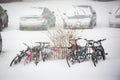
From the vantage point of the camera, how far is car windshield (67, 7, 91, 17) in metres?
3.27

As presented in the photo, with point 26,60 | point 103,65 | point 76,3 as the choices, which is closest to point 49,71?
point 26,60

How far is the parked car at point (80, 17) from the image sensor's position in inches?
127

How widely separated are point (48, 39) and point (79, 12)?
1.37 feet

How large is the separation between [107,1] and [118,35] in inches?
14.5

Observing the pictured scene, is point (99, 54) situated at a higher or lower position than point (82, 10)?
lower

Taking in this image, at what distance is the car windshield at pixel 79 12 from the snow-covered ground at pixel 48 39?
7cm

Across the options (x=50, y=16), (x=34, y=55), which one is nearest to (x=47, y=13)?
(x=50, y=16)

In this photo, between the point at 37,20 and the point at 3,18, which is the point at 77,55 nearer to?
the point at 37,20

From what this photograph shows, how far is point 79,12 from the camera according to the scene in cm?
328

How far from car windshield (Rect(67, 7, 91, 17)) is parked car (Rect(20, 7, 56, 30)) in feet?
0.61

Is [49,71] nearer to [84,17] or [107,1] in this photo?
[84,17]

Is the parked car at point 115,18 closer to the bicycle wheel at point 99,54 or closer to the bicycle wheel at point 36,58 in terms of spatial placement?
the bicycle wheel at point 99,54

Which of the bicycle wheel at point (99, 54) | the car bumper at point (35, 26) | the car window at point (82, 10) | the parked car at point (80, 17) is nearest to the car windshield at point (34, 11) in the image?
the car bumper at point (35, 26)

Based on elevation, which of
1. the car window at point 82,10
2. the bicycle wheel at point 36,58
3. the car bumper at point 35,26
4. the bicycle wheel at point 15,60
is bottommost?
the bicycle wheel at point 15,60
